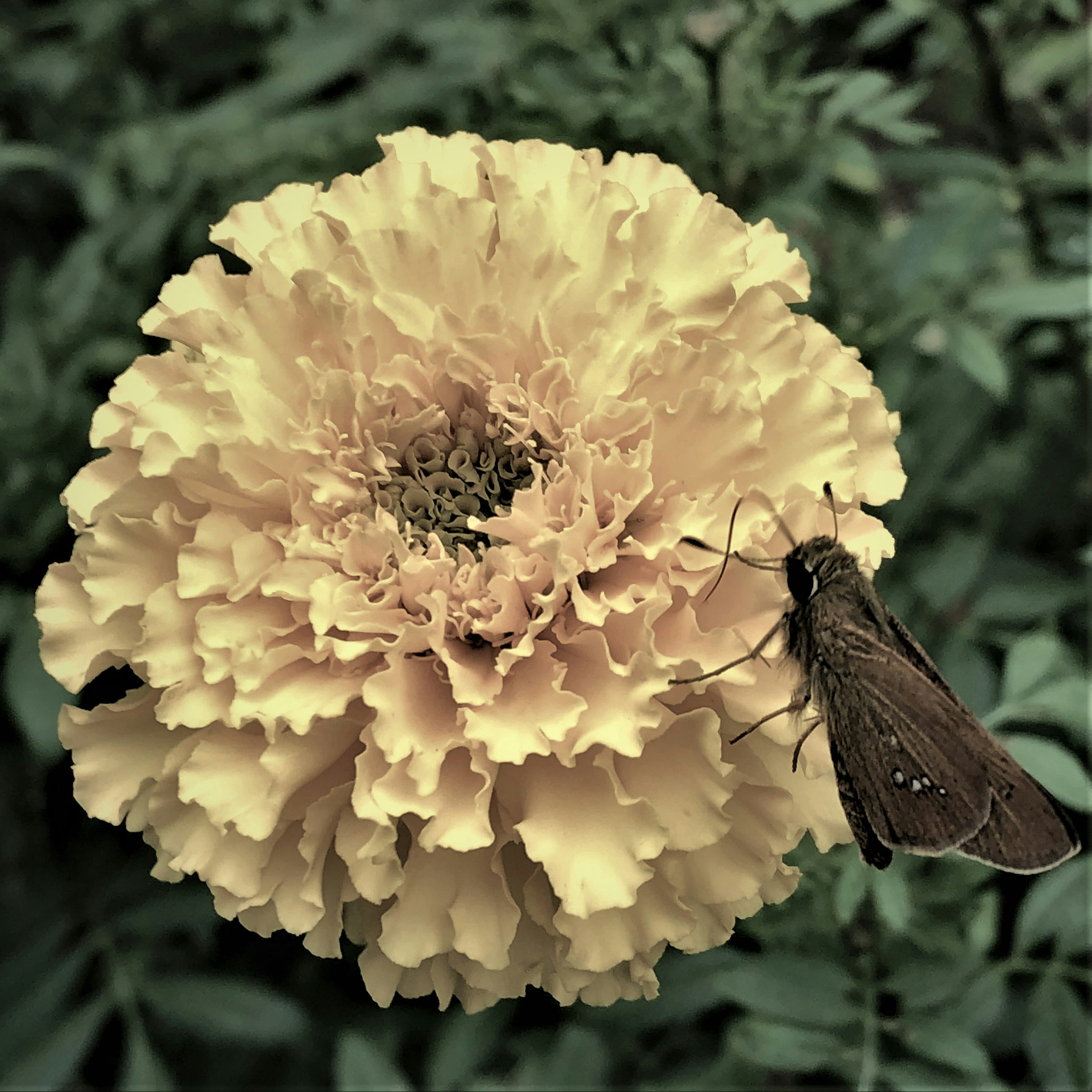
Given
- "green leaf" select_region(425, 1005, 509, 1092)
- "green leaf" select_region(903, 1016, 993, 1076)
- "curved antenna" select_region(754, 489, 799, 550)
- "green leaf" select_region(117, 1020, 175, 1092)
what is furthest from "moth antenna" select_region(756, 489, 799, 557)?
"green leaf" select_region(117, 1020, 175, 1092)

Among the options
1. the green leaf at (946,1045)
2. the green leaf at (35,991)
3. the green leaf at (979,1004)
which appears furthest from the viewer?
the green leaf at (35,991)

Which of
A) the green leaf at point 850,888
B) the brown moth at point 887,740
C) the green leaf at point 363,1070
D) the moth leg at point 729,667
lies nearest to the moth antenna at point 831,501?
the brown moth at point 887,740

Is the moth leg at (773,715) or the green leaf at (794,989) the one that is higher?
the moth leg at (773,715)

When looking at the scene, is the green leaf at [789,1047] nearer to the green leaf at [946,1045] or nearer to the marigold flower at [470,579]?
the green leaf at [946,1045]

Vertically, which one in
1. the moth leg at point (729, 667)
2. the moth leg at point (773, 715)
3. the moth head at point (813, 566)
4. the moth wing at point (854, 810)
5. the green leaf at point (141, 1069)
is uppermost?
the moth head at point (813, 566)

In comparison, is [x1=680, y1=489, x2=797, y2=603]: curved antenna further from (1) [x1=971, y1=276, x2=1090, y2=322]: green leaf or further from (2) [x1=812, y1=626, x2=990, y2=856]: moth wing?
(1) [x1=971, y1=276, x2=1090, y2=322]: green leaf

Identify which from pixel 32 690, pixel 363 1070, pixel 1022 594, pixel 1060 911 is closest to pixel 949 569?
pixel 1022 594

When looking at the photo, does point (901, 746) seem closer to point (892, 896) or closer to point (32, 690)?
point (892, 896)
